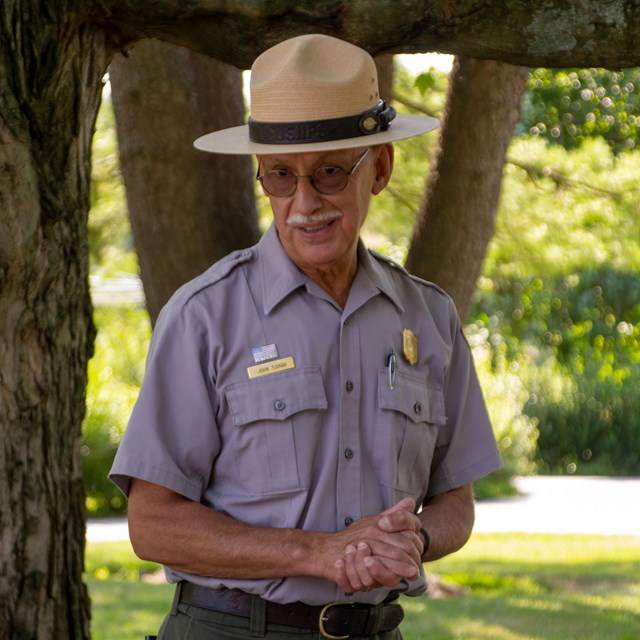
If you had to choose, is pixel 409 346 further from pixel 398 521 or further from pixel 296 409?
pixel 398 521

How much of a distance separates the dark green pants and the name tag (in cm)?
49

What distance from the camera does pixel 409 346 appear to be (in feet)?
9.16

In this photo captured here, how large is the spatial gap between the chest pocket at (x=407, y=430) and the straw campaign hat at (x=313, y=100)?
0.52m

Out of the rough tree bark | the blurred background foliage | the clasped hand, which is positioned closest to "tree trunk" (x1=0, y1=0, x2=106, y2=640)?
the rough tree bark

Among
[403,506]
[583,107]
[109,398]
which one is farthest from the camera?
[109,398]

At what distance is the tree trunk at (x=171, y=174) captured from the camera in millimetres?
4883

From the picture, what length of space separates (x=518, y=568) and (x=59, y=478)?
19.0 feet

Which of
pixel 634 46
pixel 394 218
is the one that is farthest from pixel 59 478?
pixel 394 218

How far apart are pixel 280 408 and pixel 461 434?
1.73ft

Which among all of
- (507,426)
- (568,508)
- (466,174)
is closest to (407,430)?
(466,174)

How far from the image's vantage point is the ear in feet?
9.43

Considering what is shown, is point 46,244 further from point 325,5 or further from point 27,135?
point 325,5

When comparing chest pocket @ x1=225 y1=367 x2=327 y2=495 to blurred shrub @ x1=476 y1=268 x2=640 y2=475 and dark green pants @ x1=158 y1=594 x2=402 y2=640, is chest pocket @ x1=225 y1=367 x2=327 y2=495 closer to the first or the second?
dark green pants @ x1=158 y1=594 x2=402 y2=640

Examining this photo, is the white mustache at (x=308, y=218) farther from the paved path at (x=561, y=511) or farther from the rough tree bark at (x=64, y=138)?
the paved path at (x=561, y=511)
